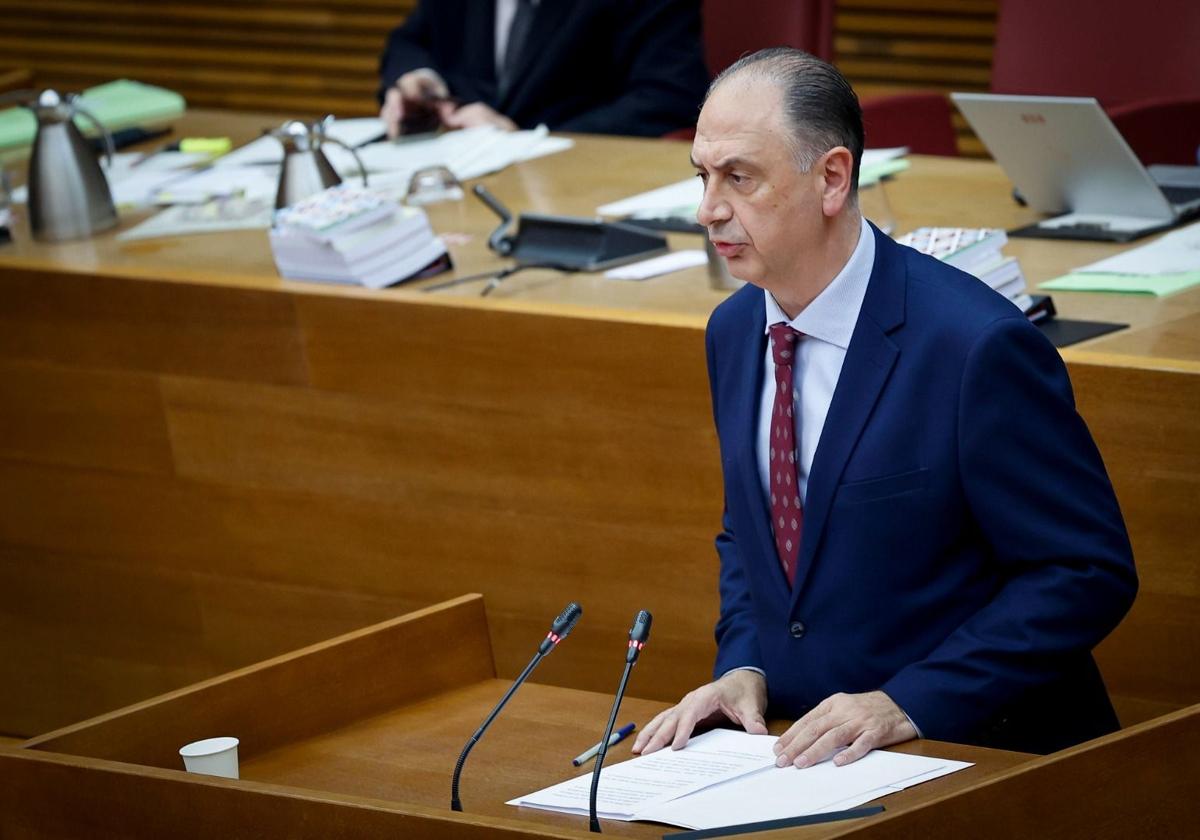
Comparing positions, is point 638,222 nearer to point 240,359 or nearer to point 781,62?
point 240,359

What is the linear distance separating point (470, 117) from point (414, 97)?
6.0 inches

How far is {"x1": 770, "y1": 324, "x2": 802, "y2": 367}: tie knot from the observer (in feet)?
6.47

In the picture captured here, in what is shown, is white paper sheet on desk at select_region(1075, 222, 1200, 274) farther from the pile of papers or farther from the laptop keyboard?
the pile of papers

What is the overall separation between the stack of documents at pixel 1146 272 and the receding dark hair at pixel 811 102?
1.11 metres

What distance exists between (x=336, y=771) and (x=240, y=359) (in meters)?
1.53

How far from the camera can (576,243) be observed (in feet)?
10.9

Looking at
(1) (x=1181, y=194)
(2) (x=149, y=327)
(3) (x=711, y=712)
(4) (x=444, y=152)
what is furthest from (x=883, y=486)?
(4) (x=444, y=152)

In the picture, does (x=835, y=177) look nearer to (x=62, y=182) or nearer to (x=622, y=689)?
(x=622, y=689)

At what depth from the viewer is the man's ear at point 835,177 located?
185 cm

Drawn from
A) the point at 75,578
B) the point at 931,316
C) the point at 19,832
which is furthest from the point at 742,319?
the point at 75,578

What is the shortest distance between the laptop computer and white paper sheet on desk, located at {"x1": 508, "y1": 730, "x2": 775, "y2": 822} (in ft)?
5.32

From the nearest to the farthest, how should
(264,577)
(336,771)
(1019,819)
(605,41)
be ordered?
(1019,819)
(336,771)
(264,577)
(605,41)

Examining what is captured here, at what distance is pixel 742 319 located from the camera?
210 cm

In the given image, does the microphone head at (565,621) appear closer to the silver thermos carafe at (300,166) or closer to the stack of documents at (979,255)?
the stack of documents at (979,255)
